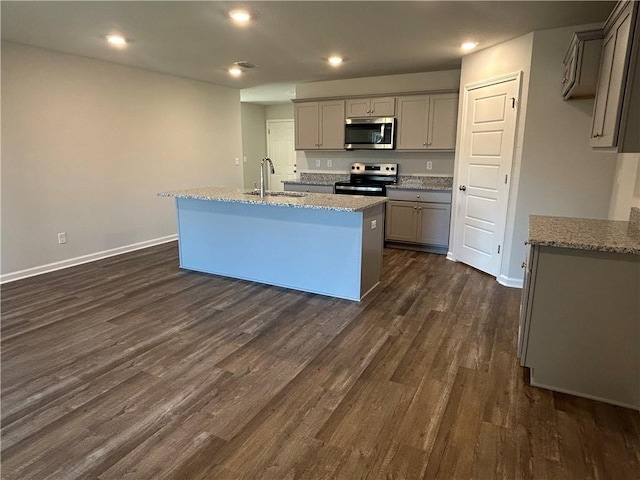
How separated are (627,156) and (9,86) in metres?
5.61

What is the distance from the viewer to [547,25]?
334cm

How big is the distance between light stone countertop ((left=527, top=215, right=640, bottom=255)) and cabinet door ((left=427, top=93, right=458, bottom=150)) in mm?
2812

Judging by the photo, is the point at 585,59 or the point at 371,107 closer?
the point at 585,59

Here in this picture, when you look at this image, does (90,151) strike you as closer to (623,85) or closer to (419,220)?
(419,220)

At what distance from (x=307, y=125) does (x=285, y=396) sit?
16.0 feet

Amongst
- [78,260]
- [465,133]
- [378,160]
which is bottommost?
[78,260]

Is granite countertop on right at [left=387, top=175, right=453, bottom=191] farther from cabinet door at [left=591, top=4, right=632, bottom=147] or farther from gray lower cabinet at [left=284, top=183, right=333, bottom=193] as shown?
cabinet door at [left=591, top=4, right=632, bottom=147]

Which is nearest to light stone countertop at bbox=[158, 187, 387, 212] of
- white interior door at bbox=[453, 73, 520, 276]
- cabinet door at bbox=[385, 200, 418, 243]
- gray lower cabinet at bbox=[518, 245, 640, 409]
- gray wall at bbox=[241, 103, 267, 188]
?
white interior door at bbox=[453, 73, 520, 276]

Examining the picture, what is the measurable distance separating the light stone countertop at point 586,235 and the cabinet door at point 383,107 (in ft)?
10.9

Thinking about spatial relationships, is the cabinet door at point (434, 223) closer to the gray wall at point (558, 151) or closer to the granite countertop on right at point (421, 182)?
the granite countertop on right at point (421, 182)

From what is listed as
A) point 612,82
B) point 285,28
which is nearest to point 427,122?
point 285,28

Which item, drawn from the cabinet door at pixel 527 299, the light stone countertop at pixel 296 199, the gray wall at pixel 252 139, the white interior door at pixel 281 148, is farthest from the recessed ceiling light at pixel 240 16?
the white interior door at pixel 281 148

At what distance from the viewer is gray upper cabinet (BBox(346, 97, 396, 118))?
551cm

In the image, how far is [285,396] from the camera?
7.14 ft
